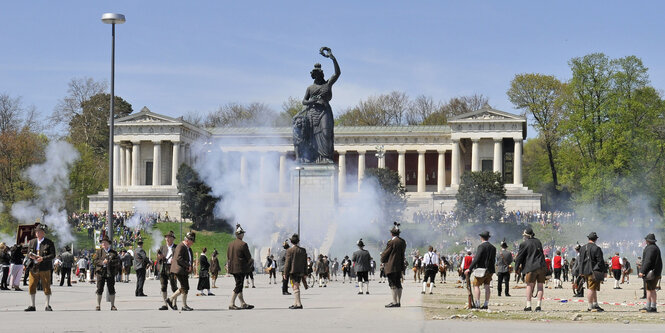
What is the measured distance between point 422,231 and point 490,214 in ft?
26.0

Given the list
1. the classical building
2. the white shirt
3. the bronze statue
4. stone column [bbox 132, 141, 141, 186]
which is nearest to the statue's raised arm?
the bronze statue

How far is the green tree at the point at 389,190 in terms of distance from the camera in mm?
95562

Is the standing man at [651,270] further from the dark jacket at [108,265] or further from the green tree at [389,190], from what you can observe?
the green tree at [389,190]

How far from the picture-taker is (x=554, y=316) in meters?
20.9

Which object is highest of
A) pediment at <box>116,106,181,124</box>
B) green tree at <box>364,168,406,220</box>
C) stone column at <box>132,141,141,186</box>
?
pediment at <box>116,106,181,124</box>

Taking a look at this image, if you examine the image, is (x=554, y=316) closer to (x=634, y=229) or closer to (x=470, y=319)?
(x=470, y=319)

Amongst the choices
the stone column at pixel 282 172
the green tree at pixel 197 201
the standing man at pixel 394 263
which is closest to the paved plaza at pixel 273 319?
the standing man at pixel 394 263

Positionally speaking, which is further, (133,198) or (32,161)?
(133,198)

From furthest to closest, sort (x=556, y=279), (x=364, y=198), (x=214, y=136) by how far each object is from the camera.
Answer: (x=214, y=136) < (x=364, y=198) < (x=556, y=279)

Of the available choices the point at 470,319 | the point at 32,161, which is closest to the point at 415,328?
the point at 470,319

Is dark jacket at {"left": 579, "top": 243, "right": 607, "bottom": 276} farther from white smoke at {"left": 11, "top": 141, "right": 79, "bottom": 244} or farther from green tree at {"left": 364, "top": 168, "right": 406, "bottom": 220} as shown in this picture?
green tree at {"left": 364, "top": 168, "right": 406, "bottom": 220}

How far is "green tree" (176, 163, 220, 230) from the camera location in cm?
8725

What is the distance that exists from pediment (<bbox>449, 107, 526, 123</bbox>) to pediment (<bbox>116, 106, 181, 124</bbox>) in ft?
111

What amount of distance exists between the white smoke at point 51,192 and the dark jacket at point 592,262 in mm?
62207
